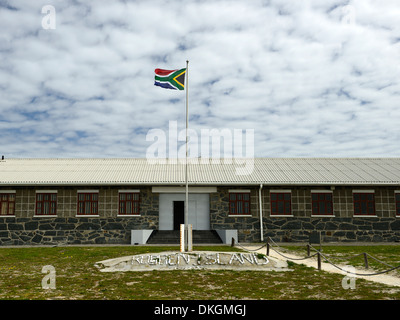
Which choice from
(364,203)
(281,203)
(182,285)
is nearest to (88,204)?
(281,203)

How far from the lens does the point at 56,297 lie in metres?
7.85

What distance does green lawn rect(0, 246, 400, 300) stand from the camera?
315 inches

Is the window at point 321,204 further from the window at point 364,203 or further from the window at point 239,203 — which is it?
the window at point 239,203

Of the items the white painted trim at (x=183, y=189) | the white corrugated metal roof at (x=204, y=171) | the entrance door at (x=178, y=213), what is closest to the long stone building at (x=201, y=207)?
the white painted trim at (x=183, y=189)

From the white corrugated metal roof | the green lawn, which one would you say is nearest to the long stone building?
the white corrugated metal roof

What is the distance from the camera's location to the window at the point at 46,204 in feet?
69.7

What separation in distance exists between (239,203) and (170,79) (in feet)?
30.4

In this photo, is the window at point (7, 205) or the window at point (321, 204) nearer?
the window at point (7, 205)

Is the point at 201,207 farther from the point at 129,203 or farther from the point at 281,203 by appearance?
the point at 281,203

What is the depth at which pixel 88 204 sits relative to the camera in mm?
21344

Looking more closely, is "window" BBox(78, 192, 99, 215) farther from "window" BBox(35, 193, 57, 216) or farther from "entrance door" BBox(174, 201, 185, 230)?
"entrance door" BBox(174, 201, 185, 230)

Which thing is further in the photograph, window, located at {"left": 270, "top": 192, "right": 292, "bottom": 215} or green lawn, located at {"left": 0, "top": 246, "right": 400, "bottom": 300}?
window, located at {"left": 270, "top": 192, "right": 292, "bottom": 215}

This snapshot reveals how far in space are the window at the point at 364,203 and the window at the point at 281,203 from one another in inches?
150

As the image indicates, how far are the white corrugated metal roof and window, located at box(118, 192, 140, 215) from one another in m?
0.88
